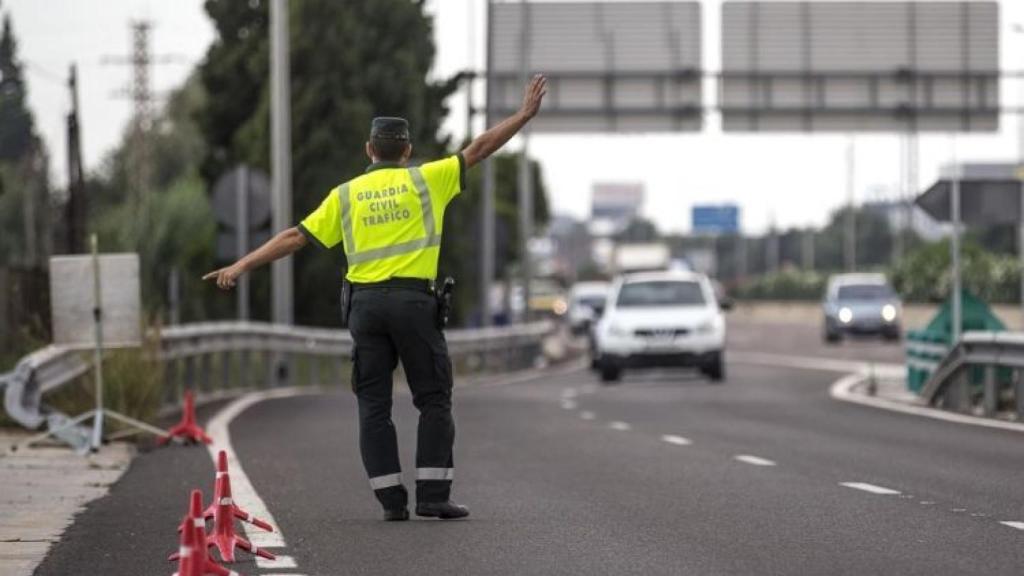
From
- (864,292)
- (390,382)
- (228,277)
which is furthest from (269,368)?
(864,292)

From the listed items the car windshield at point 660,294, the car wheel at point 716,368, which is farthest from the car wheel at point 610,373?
the car wheel at point 716,368

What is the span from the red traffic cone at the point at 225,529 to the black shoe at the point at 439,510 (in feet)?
5.27

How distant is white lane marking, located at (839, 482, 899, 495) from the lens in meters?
12.9

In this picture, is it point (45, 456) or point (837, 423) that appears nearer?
point (45, 456)

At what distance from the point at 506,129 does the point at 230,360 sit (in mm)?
17186

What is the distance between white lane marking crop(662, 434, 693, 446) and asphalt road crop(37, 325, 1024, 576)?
0.04 m

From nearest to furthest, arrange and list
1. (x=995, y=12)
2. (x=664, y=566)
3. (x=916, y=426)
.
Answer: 1. (x=664, y=566)
2. (x=916, y=426)
3. (x=995, y=12)

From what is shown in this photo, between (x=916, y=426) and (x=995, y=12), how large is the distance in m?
32.6

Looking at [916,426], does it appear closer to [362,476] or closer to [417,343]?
[362,476]

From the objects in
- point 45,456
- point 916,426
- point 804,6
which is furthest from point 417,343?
point 804,6

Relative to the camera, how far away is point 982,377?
75.7ft

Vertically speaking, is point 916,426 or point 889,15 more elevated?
point 889,15

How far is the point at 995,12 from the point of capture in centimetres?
5097

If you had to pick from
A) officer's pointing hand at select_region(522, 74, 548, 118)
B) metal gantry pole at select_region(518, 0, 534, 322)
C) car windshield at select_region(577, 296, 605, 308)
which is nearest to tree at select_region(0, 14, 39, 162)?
officer's pointing hand at select_region(522, 74, 548, 118)
